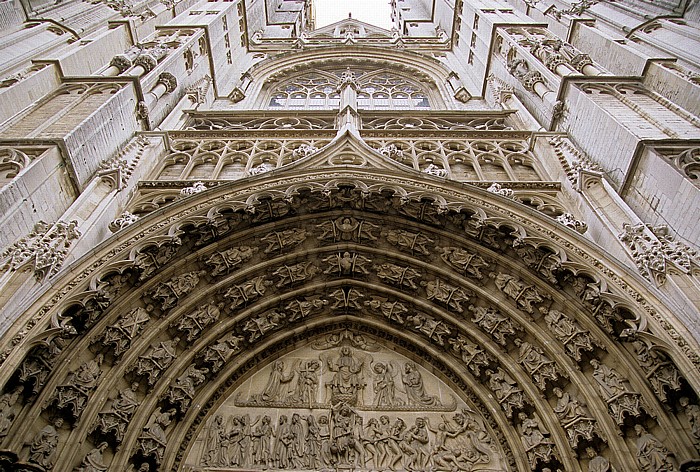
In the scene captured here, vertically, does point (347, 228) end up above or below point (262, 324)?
above

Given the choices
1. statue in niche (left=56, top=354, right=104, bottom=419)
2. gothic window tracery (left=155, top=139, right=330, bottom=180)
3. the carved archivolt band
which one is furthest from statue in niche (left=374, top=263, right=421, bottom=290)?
statue in niche (left=56, top=354, right=104, bottom=419)

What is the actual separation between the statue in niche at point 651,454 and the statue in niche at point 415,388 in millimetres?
2791

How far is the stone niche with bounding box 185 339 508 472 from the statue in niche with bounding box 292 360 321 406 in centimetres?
Result: 2

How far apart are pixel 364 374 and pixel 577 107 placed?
20.2 feet

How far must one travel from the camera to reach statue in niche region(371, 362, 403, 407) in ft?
25.6

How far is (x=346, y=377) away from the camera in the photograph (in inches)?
319

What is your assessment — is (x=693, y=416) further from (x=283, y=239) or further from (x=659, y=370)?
(x=283, y=239)

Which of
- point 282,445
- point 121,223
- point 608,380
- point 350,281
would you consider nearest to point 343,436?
point 282,445

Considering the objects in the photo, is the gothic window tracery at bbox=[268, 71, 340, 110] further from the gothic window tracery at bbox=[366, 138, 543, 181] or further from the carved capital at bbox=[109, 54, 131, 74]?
the gothic window tracery at bbox=[366, 138, 543, 181]

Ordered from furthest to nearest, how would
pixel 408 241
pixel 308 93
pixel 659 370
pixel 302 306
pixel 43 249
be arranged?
pixel 308 93 < pixel 302 306 < pixel 408 241 < pixel 43 249 < pixel 659 370

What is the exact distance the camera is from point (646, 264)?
6.13m

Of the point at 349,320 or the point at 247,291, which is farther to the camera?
the point at 349,320

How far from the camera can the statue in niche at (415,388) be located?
25.6ft

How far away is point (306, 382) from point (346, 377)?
0.62 meters
